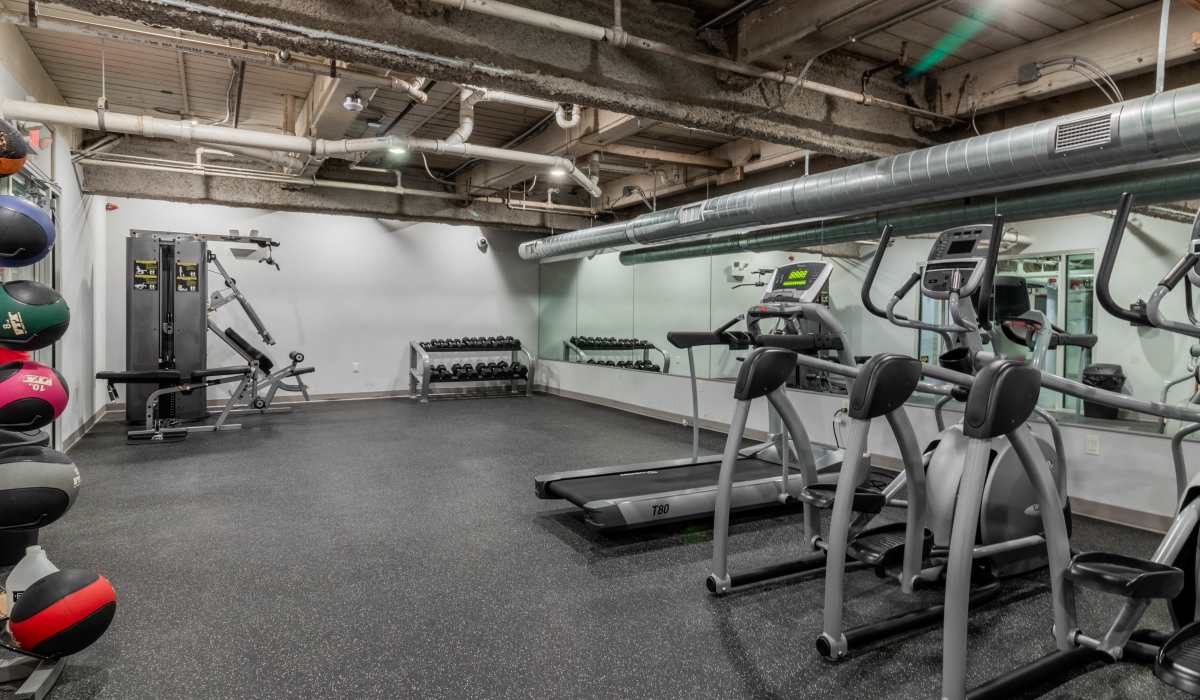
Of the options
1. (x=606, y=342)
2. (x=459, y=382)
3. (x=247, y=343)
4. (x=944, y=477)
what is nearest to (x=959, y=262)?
(x=944, y=477)

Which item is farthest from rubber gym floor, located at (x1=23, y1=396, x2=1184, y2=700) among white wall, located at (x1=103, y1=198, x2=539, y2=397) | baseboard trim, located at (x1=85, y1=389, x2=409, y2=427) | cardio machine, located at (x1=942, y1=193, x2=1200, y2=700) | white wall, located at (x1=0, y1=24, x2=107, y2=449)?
white wall, located at (x1=103, y1=198, x2=539, y2=397)

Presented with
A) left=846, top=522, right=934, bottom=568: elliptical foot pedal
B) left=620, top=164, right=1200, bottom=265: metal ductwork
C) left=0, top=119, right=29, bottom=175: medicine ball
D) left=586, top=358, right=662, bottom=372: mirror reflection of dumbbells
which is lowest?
left=846, top=522, right=934, bottom=568: elliptical foot pedal

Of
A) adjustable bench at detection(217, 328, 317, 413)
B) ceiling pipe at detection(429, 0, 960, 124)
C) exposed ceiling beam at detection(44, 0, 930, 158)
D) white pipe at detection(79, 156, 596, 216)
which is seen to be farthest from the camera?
adjustable bench at detection(217, 328, 317, 413)

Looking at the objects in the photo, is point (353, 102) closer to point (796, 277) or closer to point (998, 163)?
point (796, 277)

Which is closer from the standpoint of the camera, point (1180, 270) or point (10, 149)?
point (10, 149)

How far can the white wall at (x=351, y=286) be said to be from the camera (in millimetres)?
7691

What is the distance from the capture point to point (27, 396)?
71.0 inches

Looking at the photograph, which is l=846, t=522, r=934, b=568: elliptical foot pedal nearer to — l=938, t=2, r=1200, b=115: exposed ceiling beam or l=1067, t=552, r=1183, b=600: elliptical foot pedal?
l=1067, t=552, r=1183, b=600: elliptical foot pedal

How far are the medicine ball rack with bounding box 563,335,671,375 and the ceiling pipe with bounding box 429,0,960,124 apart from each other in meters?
4.19

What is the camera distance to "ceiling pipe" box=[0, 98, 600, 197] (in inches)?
176

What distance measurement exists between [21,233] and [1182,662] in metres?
3.14

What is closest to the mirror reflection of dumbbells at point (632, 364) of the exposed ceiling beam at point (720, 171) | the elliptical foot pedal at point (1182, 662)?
the exposed ceiling beam at point (720, 171)

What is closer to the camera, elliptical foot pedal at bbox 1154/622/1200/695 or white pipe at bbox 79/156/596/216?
elliptical foot pedal at bbox 1154/622/1200/695

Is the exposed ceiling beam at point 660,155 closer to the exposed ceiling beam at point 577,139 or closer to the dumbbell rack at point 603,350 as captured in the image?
the exposed ceiling beam at point 577,139
